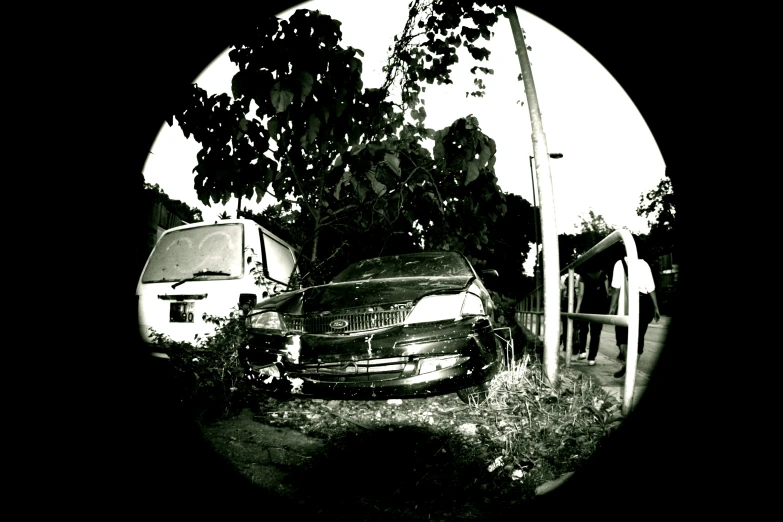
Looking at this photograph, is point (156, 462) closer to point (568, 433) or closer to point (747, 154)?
point (568, 433)

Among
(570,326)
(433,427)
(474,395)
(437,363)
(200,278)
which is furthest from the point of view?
(200,278)

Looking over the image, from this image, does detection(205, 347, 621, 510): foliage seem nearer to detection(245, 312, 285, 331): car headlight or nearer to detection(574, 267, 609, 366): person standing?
detection(245, 312, 285, 331): car headlight

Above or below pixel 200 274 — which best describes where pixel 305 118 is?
above

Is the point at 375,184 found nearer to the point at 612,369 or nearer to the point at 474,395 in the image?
the point at 474,395

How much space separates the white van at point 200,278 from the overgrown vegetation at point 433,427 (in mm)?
323

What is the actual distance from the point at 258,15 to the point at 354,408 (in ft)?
10.0

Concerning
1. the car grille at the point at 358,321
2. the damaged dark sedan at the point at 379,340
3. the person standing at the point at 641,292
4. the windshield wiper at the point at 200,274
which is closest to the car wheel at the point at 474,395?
the damaged dark sedan at the point at 379,340

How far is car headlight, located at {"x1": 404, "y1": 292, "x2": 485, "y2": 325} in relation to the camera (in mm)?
3170

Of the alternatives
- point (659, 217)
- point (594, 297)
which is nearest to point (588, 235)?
point (659, 217)

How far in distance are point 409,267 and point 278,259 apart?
1962mm

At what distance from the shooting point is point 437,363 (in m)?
2.96

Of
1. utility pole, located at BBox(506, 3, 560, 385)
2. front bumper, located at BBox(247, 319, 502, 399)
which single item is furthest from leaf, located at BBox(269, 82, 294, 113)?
utility pole, located at BBox(506, 3, 560, 385)

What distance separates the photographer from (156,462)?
2521mm

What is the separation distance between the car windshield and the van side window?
2.92ft
